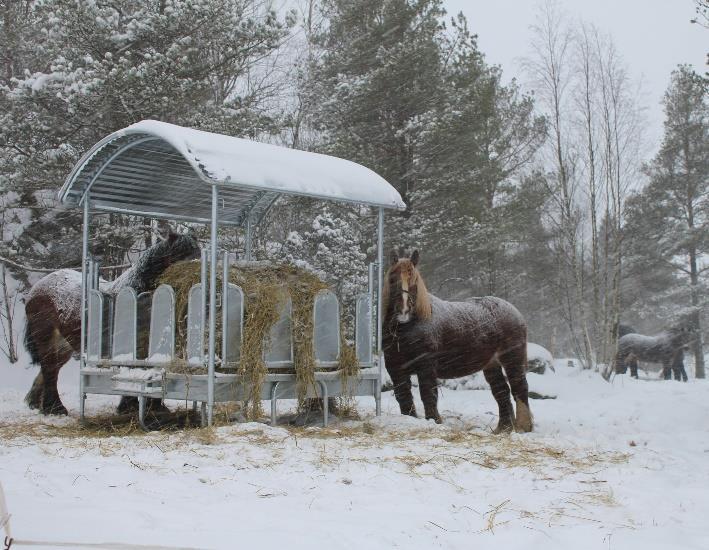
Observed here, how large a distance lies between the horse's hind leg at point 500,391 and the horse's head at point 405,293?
146cm

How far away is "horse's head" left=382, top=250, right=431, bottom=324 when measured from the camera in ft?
25.6

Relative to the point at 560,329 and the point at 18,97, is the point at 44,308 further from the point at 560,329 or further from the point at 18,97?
the point at 560,329

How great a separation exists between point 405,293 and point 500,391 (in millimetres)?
2096

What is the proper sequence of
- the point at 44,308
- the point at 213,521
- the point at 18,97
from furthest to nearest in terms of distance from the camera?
the point at 18,97, the point at 44,308, the point at 213,521

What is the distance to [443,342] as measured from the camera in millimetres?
8273

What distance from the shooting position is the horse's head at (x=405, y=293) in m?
7.80

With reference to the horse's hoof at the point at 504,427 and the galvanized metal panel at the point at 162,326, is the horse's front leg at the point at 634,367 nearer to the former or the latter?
the horse's hoof at the point at 504,427

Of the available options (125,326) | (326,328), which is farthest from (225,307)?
(125,326)

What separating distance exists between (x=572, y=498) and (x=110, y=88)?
11.0 m

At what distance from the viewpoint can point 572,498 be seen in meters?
4.20

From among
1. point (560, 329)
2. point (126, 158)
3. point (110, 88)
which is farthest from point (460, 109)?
point (560, 329)

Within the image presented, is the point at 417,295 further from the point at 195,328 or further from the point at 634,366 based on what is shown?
the point at 634,366

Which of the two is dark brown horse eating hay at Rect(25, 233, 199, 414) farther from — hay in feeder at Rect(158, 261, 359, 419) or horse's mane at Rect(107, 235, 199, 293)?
hay in feeder at Rect(158, 261, 359, 419)

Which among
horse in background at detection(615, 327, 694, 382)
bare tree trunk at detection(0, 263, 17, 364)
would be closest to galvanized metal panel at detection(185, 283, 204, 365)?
bare tree trunk at detection(0, 263, 17, 364)
